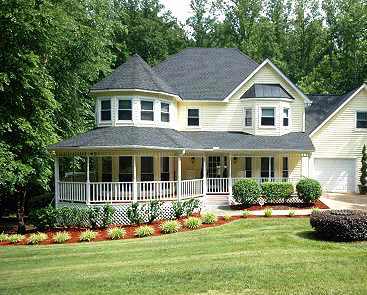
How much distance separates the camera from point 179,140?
23734 mm

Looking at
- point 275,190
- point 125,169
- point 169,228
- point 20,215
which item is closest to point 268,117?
point 275,190

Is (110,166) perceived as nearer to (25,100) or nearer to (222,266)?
(25,100)

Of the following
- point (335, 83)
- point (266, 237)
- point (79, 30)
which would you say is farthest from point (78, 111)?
point (335, 83)

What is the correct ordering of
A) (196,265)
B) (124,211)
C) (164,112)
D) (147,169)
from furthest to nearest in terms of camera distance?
(164,112)
(147,169)
(124,211)
(196,265)

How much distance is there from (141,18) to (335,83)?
25.2m

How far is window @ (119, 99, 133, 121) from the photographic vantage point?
80.7ft

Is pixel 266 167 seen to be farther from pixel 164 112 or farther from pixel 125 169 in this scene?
pixel 125 169

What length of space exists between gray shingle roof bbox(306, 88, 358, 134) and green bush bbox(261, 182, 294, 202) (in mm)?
6826

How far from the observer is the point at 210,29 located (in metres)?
57.2

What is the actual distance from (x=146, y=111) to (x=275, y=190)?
28.5 ft

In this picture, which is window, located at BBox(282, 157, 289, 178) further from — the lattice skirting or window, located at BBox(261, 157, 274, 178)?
the lattice skirting

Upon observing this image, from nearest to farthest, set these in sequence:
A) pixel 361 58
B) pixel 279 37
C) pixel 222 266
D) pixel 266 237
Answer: pixel 222 266 < pixel 266 237 < pixel 361 58 < pixel 279 37

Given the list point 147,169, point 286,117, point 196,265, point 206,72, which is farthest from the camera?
point 206,72

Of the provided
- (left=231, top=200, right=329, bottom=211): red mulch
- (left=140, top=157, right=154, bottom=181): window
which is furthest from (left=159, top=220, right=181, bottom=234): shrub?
(left=140, top=157, right=154, bottom=181): window
